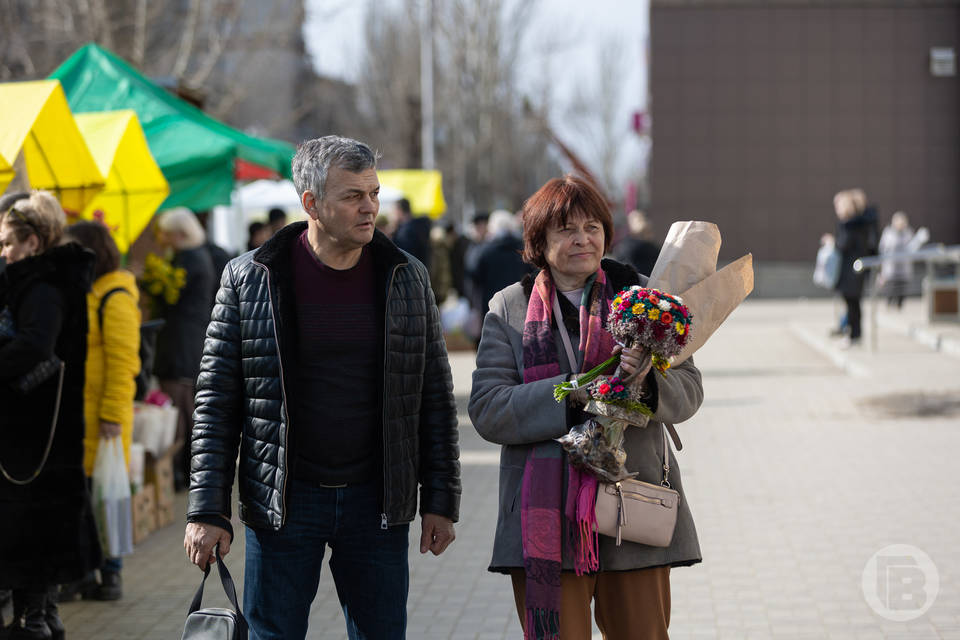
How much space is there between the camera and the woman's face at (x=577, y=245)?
3627mm

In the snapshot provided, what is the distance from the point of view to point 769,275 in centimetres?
3272

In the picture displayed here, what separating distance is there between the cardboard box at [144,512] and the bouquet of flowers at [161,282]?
169 centimetres

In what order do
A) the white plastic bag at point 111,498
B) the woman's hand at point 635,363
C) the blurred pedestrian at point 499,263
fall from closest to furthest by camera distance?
the woman's hand at point 635,363, the white plastic bag at point 111,498, the blurred pedestrian at point 499,263

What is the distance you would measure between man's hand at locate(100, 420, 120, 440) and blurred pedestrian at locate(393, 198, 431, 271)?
29.5 feet

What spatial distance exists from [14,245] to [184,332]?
377cm

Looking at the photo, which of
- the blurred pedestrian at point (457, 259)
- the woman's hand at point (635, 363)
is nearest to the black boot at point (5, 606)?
the woman's hand at point (635, 363)

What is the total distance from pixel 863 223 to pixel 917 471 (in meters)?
9.05

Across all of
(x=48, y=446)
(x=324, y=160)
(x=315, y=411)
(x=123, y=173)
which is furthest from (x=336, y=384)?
(x=123, y=173)

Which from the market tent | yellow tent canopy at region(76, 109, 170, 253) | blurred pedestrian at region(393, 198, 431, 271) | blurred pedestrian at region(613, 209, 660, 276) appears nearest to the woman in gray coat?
yellow tent canopy at region(76, 109, 170, 253)

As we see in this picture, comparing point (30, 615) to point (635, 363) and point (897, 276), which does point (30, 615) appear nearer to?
point (635, 363)

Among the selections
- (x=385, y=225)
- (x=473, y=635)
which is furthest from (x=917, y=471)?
(x=385, y=225)

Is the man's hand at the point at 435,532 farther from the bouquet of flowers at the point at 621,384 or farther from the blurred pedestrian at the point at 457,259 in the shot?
the blurred pedestrian at the point at 457,259

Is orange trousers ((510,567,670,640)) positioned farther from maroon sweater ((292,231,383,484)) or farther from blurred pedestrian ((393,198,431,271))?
blurred pedestrian ((393,198,431,271))

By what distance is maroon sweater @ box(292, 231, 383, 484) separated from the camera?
137 inches
